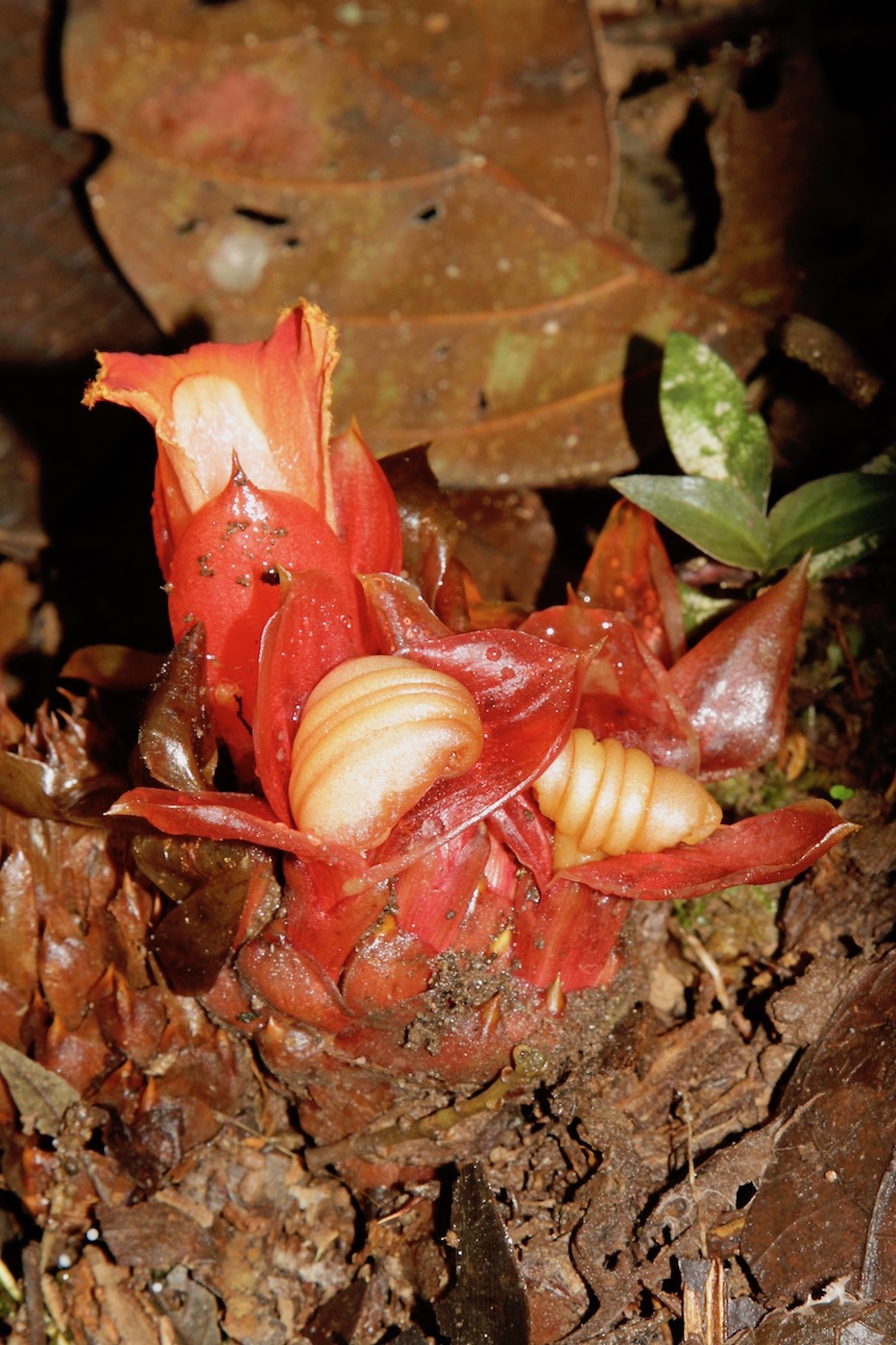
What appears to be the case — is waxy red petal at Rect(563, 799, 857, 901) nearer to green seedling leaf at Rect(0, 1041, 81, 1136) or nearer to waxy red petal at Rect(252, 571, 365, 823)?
waxy red petal at Rect(252, 571, 365, 823)

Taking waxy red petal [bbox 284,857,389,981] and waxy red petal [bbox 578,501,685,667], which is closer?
waxy red petal [bbox 284,857,389,981]

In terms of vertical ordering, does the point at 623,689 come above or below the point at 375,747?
below

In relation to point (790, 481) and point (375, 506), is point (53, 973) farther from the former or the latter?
point (790, 481)

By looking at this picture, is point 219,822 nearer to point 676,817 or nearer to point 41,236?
point 676,817

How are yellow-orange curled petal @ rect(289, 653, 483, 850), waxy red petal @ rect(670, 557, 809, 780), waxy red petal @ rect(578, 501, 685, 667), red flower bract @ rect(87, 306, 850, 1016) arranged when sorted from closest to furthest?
yellow-orange curled petal @ rect(289, 653, 483, 850) → red flower bract @ rect(87, 306, 850, 1016) → waxy red petal @ rect(670, 557, 809, 780) → waxy red petal @ rect(578, 501, 685, 667)

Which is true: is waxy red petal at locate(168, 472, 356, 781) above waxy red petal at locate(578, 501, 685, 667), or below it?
above

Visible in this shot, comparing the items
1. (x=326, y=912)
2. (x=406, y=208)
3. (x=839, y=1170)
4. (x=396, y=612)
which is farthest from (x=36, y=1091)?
(x=406, y=208)

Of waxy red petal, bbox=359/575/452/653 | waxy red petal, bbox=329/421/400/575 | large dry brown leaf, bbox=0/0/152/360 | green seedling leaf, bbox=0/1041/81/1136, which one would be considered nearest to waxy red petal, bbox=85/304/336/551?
waxy red petal, bbox=329/421/400/575

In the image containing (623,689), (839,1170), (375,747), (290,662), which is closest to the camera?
(375,747)
